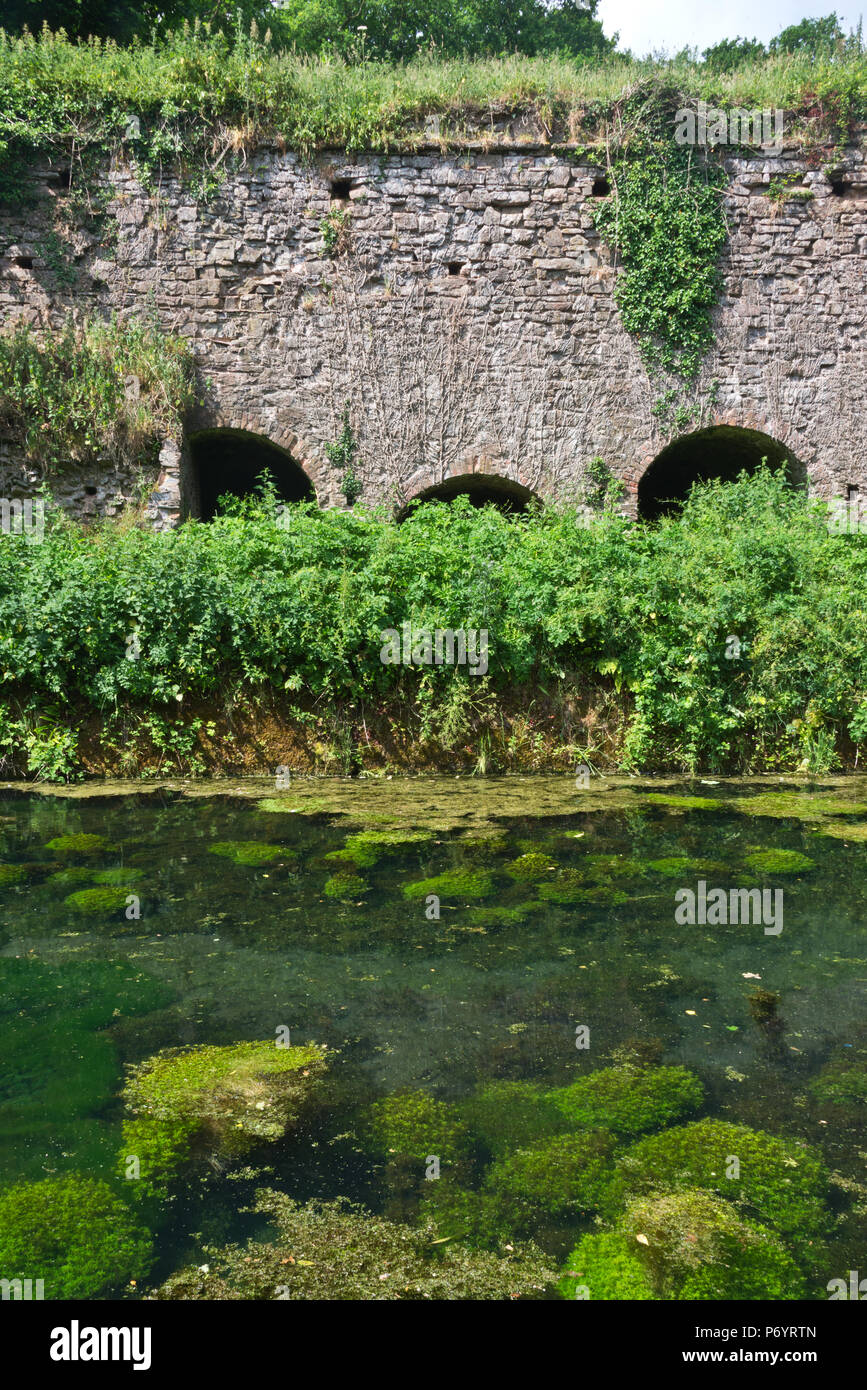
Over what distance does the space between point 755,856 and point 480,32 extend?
107 ft

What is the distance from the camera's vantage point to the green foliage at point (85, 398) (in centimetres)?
1107

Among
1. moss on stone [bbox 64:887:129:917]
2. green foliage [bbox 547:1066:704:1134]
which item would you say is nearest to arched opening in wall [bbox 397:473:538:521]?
moss on stone [bbox 64:887:129:917]

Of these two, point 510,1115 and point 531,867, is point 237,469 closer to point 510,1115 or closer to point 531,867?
point 531,867

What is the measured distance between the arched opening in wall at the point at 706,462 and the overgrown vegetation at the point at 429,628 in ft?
14.6

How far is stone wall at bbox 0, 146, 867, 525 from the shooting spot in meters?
12.3

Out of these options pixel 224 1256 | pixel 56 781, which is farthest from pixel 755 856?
pixel 56 781

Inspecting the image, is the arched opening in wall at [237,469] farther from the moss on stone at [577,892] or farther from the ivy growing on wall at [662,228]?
the moss on stone at [577,892]

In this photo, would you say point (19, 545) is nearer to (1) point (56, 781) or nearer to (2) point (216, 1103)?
A: (1) point (56, 781)

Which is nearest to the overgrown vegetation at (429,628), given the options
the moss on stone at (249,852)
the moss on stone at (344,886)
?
the moss on stone at (249,852)

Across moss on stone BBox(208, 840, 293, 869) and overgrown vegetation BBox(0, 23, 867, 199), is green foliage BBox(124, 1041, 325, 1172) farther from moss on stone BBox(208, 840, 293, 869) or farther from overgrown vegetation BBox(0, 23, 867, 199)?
overgrown vegetation BBox(0, 23, 867, 199)

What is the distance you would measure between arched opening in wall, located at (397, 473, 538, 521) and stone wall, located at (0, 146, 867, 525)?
210mm

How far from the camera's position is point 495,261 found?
41.3 feet

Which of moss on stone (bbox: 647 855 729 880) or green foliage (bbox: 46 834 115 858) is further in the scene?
green foliage (bbox: 46 834 115 858)

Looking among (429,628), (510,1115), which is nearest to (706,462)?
(429,628)
